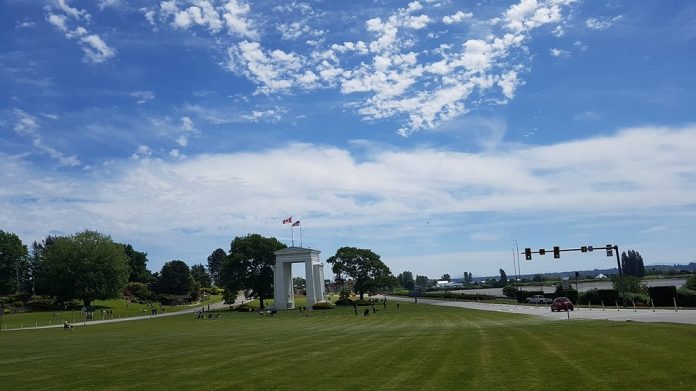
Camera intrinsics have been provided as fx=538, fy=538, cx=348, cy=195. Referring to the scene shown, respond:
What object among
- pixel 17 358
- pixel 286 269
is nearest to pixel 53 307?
pixel 286 269

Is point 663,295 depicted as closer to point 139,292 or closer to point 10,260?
point 139,292

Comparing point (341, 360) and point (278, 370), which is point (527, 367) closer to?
point (341, 360)

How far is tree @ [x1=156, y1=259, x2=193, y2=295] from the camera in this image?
15238 cm

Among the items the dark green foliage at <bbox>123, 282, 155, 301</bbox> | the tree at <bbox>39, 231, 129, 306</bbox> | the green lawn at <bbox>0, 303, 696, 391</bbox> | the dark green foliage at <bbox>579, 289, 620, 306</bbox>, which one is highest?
the tree at <bbox>39, 231, 129, 306</bbox>

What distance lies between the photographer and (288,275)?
102750 millimetres

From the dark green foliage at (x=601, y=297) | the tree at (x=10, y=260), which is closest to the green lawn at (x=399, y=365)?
the dark green foliage at (x=601, y=297)

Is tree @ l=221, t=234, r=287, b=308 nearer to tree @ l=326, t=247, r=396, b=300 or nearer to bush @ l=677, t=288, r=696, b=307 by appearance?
tree @ l=326, t=247, r=396, b=300

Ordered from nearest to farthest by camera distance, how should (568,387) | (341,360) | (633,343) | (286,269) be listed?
1. (568,387)
2. (341,360)
3. (633,343)
4. (286,269)

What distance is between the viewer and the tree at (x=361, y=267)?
113 metres

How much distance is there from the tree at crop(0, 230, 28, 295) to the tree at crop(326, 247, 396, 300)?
88763 millimetres

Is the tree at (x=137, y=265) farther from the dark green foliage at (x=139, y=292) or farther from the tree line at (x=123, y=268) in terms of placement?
the tree line at (x=123, y=268)

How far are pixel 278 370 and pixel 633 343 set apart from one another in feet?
45.7

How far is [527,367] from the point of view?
16.5 meters

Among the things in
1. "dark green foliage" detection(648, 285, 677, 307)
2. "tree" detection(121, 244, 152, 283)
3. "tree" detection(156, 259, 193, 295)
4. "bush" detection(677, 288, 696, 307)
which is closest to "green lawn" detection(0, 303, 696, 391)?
"bush" detection(677, 288, 696, 307)
